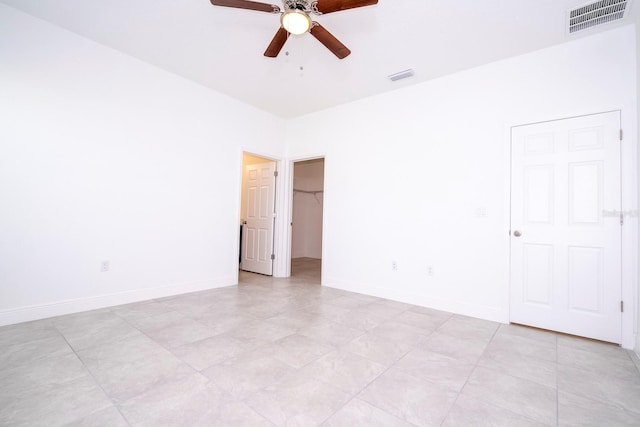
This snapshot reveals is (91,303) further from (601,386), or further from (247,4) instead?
(601,386)

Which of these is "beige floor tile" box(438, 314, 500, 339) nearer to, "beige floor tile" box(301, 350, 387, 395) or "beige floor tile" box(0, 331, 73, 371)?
"beige floor tile" box(301, 350, 387, 395)

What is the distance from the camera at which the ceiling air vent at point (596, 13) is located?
2.33 meters

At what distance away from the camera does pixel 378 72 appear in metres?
3.49

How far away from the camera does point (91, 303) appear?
9.99 feet

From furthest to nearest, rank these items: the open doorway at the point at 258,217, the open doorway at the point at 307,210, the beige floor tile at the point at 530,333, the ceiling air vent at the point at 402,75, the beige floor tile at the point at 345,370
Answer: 1. the open doorway at the point at 307,210
2. the open doorway at the point at 258,217
3. the ceiling air vent at the point at 402,75
4. the beige floor tile at the point at 530,333
5. the beige floor tile at the point at 345,370

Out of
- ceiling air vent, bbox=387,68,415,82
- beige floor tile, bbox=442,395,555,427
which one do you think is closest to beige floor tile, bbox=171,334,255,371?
beige floor tile, bbox=442,395,555,427

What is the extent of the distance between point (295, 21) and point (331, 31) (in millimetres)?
789

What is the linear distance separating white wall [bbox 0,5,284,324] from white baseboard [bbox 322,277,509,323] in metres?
1.76

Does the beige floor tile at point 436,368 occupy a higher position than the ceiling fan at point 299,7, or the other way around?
the ceiling fan at point 299,7

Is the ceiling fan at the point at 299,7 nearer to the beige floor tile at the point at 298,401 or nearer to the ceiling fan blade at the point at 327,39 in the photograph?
the ceiling fan blade at the point at 327,39

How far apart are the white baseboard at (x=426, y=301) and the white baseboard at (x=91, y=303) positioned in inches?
75.2

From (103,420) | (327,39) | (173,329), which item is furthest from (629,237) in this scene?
(173,329)

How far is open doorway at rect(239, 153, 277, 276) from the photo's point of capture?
16.9ft

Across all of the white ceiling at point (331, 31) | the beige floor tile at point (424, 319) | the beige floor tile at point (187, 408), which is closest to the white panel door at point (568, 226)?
the beige floor tile at point (424, 319)
